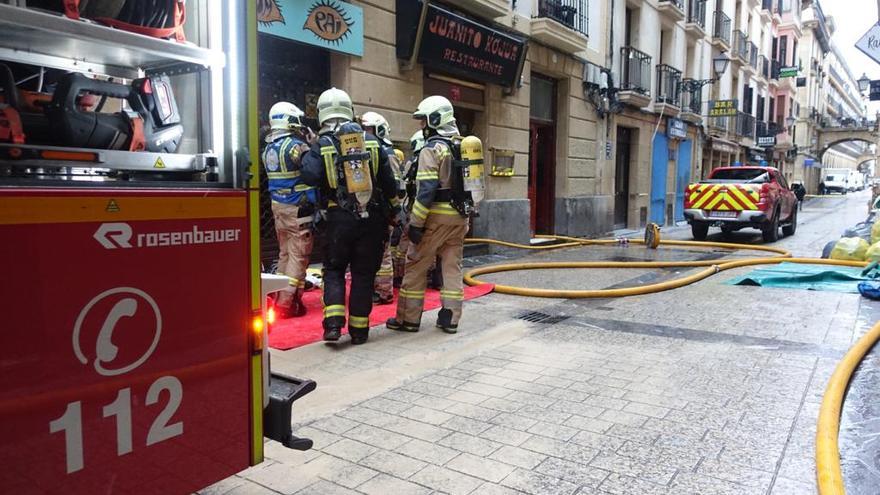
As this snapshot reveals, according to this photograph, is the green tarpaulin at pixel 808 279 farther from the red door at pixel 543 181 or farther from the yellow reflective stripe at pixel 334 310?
the red door at pixel 543 181

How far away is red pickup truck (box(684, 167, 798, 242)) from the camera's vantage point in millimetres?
13047

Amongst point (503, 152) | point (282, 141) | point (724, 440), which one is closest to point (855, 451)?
Result: point (724, 440)

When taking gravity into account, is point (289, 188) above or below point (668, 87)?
below

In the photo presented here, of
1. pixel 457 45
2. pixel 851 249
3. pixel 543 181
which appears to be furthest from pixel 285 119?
pixel 543 181

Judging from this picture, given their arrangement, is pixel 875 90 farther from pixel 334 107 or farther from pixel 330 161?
pixel 330 161

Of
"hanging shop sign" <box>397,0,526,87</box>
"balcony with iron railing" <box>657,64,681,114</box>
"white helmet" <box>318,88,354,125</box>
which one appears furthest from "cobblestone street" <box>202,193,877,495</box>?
"balcony with iron railing" <box>657,64,681,114</box>

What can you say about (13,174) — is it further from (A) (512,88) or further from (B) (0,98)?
(A) (512,88)

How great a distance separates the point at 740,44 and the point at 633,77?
13.6m

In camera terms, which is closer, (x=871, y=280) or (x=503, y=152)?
(x=871, y=280)

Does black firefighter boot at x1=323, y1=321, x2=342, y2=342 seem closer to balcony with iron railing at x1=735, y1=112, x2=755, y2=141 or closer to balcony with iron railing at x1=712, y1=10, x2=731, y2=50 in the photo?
balcony with iron railing at x1=712, y1=10, x2=731, y2=50

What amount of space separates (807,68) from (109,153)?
56833mm

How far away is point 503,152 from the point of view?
11.2 meters

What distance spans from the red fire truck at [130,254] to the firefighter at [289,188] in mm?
2912

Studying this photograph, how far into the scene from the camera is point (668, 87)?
742 inches
